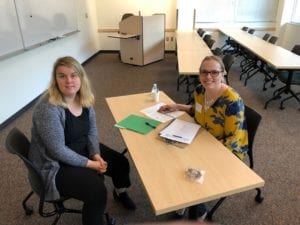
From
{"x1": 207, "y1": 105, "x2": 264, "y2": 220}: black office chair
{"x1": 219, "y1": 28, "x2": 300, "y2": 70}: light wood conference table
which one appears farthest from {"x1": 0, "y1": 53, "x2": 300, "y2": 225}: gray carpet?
{"x1": 219, "y1": 28, "x2": 300, "y2": 70}: light wood conference table

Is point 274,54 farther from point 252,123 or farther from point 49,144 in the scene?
point 49,144

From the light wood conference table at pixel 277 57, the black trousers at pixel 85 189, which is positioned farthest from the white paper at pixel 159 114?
the light wood conference table at pixel 277 57

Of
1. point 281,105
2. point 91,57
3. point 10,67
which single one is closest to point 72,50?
point 91,57

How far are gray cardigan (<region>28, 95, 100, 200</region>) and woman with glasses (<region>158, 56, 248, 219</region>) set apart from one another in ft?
2.75

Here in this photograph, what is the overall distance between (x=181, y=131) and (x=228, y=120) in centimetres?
30

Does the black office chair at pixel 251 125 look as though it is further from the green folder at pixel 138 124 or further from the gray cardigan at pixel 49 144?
the gray cardigan at pixel 49 144

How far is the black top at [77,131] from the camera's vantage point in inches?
61.5

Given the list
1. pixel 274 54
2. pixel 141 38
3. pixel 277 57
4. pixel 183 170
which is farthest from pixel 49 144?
pixel 141 38

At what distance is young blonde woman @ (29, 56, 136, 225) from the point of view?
1438 mm

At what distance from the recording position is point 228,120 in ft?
5.09

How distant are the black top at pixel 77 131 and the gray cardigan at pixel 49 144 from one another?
59 millimetres

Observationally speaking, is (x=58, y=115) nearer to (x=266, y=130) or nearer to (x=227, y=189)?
(x=227, y=189)

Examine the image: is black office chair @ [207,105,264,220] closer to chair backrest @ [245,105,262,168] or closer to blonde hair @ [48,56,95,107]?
chair backrest @ [245,105,262,168]

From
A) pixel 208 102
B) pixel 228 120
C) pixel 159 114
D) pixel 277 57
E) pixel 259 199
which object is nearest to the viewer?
pixel 228 120
